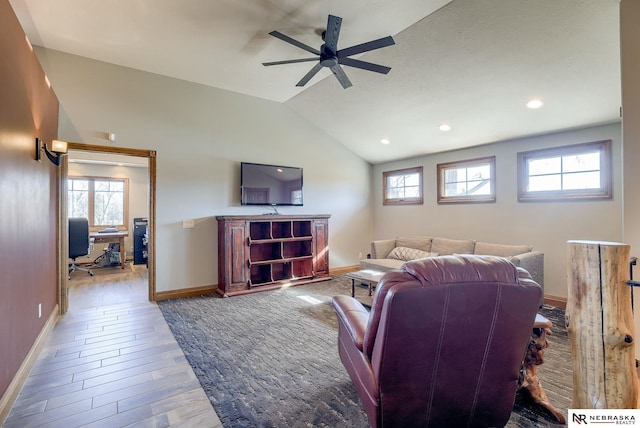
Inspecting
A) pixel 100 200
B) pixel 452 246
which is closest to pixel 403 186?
pixel 452 246

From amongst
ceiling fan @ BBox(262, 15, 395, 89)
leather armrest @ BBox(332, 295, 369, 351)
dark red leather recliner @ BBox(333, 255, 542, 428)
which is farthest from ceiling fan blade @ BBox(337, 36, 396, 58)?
leather armrest @ BBox(332, 295, 369, 351)

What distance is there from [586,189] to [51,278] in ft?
21.5

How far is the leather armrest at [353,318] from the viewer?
5.23 ft

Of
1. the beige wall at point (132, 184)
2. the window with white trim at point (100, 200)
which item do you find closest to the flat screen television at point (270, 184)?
the beige wall at point (132, 184)

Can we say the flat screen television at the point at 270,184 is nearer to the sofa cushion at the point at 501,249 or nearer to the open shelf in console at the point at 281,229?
the open shelf in console at the point at 281,229

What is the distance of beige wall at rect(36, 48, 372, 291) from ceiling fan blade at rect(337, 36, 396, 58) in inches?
106

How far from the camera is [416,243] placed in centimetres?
532

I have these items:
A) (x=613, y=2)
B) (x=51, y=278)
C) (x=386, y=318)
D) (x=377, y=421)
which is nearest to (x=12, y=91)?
(x=51, y=278)

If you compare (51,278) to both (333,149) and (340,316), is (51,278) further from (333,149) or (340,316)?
(333,149)

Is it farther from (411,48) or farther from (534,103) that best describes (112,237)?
(534,103)

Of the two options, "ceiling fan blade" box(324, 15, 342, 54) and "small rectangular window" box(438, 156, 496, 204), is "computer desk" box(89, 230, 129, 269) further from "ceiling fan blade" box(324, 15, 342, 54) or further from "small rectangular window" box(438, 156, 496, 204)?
"small rectangular window" box(438, 156, 496, 204)

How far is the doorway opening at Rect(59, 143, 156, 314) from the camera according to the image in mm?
4363

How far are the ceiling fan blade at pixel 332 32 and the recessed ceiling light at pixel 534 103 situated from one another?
260 cm

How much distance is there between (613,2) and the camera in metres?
2.37
